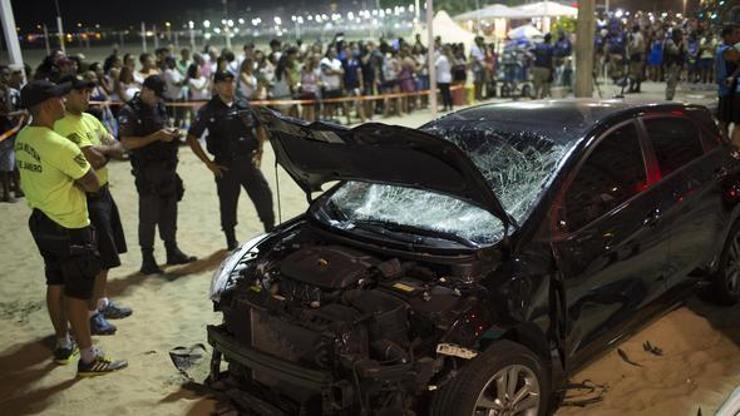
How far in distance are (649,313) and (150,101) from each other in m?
4.43

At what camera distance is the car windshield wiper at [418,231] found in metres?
3.38

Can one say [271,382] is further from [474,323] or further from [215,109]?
[215,109]

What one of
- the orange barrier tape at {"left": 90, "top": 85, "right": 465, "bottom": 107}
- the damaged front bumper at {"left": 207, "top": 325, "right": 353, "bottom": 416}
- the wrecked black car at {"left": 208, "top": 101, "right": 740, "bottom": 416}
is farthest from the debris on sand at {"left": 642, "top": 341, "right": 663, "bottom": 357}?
the orange barrier tape at {"left": 90, "top": 85, "right": 465, "bottom": 107}

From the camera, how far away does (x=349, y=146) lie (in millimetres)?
3480

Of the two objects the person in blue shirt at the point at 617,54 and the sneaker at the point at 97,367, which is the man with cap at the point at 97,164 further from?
the person in blue shirt at the point at 617,54

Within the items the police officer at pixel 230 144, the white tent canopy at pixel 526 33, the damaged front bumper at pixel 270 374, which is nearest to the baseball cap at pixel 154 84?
the police officer at pixel 230 144

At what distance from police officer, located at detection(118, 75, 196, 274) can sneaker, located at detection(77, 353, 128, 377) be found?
79.8 inches

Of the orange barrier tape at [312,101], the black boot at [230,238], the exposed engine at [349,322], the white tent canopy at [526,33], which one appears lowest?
the black boot at [230,238]

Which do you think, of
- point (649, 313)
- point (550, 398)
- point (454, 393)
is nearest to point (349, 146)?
point (454, 393)

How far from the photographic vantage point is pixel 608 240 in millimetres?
3533

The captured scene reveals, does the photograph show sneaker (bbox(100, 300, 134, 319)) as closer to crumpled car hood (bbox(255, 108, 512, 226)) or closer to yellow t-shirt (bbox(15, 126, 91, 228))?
yellow t-shirt (bbox(15, 126, 91, 228))

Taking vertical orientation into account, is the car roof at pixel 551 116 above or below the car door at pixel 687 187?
above

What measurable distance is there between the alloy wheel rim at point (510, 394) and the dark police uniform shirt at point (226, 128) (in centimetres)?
392

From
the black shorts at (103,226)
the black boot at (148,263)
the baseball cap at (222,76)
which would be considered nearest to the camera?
the black shorts at (103,226)
